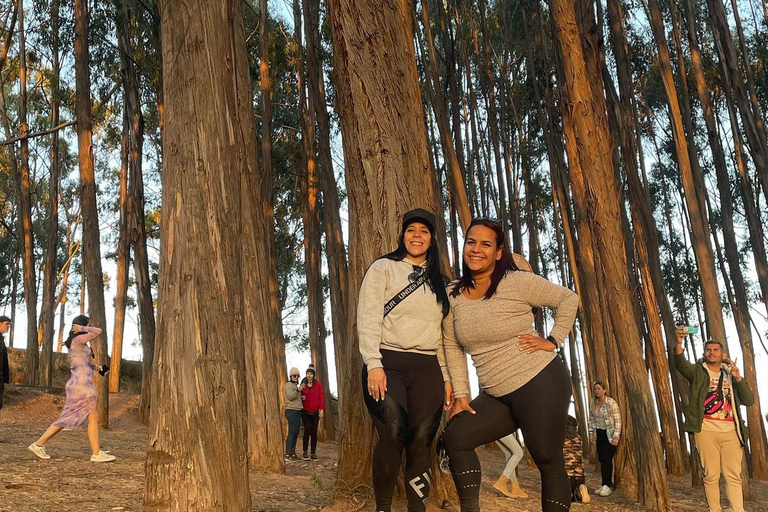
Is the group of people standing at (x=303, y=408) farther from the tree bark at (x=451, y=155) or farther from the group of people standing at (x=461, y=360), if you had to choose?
the group of people standing at (x=461, y=360)

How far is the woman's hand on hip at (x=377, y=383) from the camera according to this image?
12.0 ft

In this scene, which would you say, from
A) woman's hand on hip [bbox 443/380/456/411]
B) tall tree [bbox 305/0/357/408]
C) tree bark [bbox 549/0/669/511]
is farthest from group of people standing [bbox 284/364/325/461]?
woman's hand on hip [bbox 443/380/456/411]

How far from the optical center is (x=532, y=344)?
11.7 ft

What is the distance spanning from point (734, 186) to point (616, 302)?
17.1 m

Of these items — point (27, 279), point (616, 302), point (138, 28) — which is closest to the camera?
point (616, 302)

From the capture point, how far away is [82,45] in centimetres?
1409

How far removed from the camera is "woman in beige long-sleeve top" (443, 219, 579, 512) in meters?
3.47

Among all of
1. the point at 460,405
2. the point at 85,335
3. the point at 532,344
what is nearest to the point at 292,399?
the point at 85,335

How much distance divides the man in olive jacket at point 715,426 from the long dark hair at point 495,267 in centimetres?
394

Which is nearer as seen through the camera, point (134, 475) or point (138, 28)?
point (134, 475)

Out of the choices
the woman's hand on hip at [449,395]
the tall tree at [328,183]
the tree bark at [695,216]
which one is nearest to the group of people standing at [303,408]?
the tall tree at [328,183]

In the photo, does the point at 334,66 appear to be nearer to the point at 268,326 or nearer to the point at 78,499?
the point at 78,499

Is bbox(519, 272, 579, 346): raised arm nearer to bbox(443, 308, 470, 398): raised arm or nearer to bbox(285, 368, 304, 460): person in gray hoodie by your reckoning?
bbox(443, 308, 470, 398): raised arm

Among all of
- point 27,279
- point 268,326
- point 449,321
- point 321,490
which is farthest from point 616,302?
point 27,279
